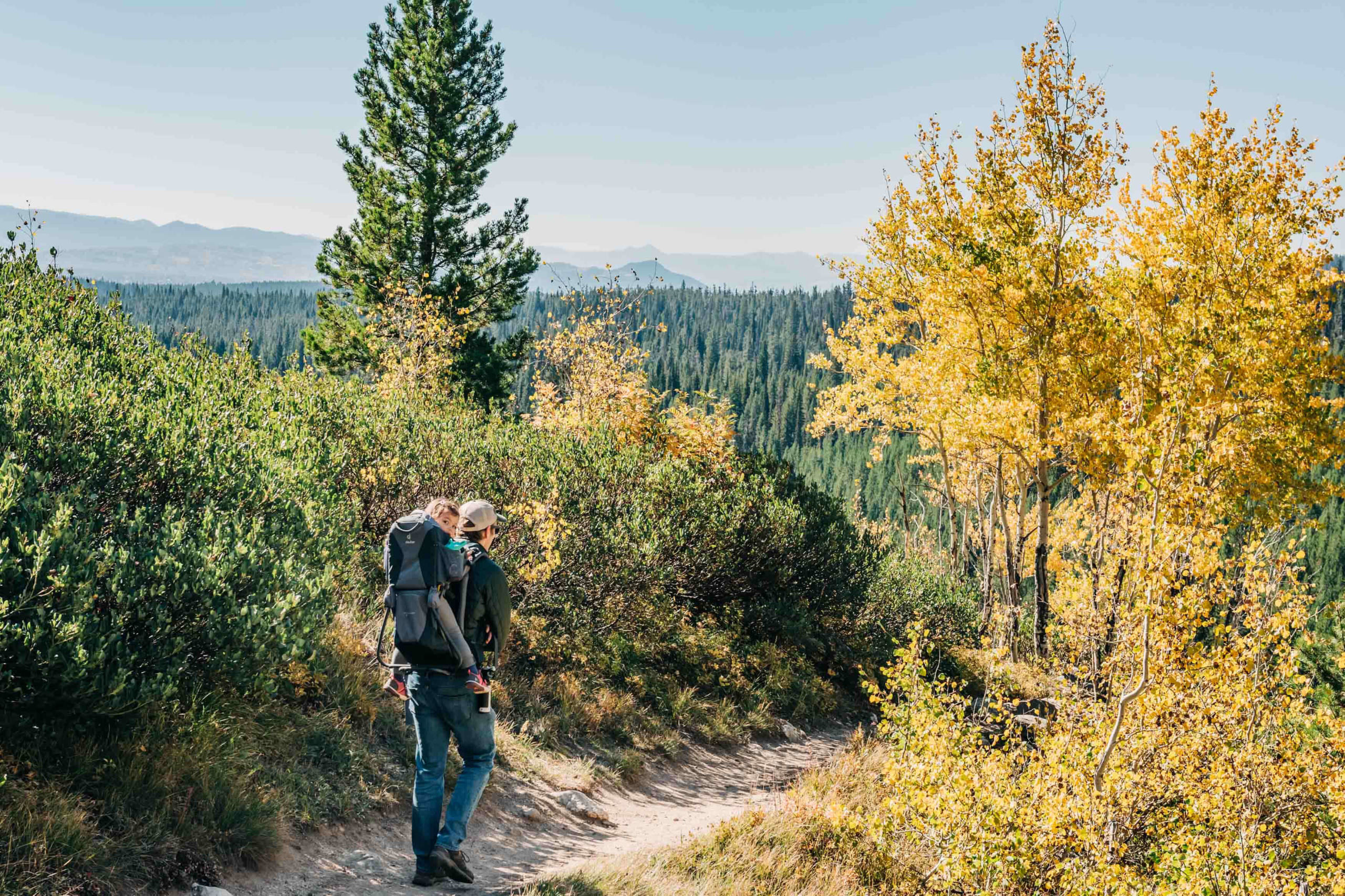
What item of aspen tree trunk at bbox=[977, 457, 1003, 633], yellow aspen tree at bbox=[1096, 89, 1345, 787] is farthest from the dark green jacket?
aspen tree trunk at bbox=[977, 457, 1003, 633]

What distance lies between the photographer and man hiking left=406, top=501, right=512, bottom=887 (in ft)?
15.1

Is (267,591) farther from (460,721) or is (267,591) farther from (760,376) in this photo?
(760,376)

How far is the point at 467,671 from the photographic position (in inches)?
180

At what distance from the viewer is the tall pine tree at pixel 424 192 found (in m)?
25.3

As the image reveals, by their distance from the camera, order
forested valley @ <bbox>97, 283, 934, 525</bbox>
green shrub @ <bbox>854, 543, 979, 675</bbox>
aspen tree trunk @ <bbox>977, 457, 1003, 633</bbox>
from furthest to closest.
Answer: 1. forested valley @ <bbox>97, 283, 934, 525</bbox>
2. aspen tree trunk @ <bbox>977, 457, 1003, 633</bbox>
3. green shrub @ <bbox>854, 543, 979, 675</bbox>

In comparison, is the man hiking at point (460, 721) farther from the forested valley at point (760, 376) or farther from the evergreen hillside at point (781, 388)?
the evergreen hillside at point (781, 388)

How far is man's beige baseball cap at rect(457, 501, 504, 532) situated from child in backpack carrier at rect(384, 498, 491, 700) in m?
0.09

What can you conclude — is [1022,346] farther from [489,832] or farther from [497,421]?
[489,832]

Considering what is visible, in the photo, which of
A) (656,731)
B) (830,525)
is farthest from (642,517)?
(830,525)

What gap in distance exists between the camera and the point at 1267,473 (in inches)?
476

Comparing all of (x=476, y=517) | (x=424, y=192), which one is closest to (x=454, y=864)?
(x=476, y=517)

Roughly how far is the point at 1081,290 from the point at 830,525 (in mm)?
5224

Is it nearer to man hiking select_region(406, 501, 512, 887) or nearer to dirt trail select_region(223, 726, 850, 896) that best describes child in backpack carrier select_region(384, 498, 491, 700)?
man hiking select_region(406, 501, 512, 887)

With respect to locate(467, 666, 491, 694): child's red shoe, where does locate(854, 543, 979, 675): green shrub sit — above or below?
below
